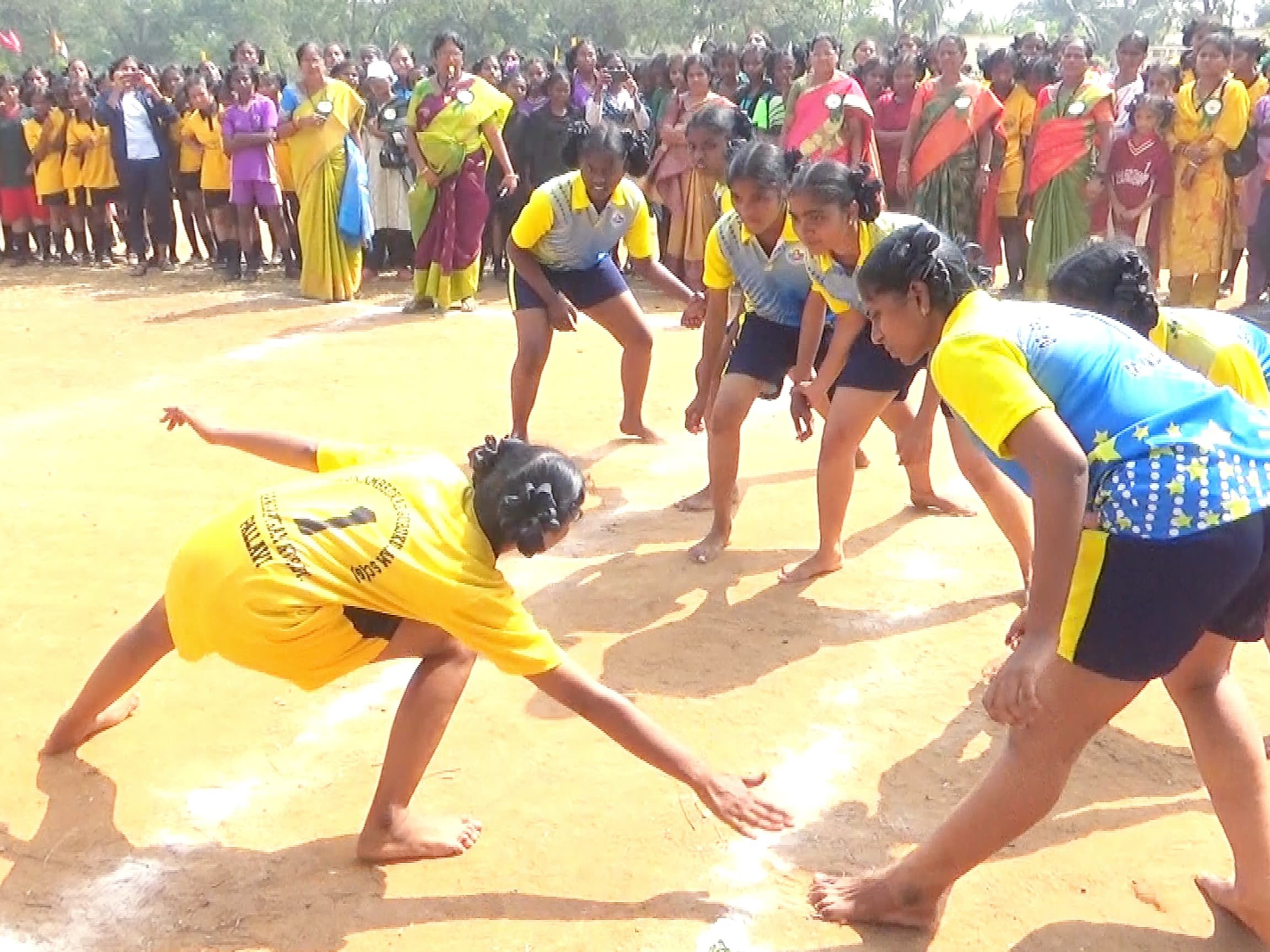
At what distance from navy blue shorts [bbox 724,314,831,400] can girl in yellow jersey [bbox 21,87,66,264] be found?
8934mm

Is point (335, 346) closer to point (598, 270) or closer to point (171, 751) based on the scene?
point (598, 270)

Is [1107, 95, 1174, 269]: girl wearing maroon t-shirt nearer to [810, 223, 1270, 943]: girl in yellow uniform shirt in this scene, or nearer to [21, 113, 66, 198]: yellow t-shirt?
[810, 223, 1270, 943]: girl in yellow uniform shirt

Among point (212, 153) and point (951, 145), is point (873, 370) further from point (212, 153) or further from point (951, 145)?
point (212, 153)

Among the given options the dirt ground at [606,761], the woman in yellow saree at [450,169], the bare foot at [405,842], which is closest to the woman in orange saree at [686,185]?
the woman in yellow saree at [450,169]

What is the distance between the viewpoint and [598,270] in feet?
19.9

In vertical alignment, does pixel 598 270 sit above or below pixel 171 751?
above

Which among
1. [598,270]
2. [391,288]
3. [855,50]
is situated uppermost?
[855,50]

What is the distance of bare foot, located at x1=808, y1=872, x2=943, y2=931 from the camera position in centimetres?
274

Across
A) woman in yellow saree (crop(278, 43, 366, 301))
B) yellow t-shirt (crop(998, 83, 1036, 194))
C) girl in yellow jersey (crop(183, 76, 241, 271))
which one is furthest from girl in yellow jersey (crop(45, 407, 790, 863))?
girl in yellow jersey (crop(183, 76, 241, 271))

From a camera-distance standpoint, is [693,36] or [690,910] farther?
[693,36]

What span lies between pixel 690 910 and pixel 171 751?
1.47 metres

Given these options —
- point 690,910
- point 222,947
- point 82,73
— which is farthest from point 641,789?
point 82,73

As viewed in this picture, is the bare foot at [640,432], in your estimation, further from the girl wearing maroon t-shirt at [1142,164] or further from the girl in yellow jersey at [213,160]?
the girl in yellow jersey at [213,160]

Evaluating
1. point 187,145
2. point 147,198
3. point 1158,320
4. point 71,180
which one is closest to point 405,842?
point 1158,320
